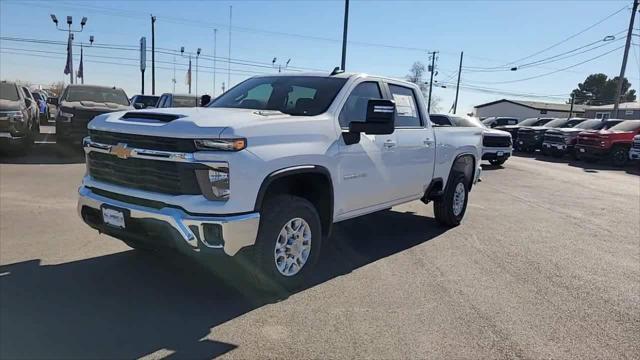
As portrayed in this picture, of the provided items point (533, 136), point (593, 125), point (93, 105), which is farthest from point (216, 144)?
point (533, 136)

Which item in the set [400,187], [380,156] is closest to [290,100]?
[380,156]

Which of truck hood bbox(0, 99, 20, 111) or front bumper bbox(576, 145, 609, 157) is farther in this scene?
front bumper bbox(576, 145, 609, 157)

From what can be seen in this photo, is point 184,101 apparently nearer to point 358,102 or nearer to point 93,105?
point 93,105

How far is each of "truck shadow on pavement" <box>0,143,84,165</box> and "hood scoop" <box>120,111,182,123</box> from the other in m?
8.56

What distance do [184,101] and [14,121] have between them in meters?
5.26

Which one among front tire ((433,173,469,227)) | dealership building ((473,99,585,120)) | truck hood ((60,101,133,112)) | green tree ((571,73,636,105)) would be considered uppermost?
green tree ((571,73,636,105))

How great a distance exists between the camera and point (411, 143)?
5.96 metres

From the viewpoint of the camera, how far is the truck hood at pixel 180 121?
380 cm

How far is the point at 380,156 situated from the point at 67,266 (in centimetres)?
333

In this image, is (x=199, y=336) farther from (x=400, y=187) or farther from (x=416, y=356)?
(x=400, y=187)

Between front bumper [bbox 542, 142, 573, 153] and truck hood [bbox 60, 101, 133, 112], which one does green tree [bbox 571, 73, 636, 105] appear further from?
truck hood [bbox 60, 101, 133, 112]

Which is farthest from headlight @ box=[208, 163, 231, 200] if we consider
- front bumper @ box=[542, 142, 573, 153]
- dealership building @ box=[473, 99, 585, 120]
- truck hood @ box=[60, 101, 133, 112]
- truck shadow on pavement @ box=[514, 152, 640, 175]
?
dealership building @ box=[473, 99, 585, 120]

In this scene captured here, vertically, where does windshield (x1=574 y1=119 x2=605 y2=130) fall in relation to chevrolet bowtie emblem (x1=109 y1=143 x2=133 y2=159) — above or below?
above

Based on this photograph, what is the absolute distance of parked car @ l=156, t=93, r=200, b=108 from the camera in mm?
15609
